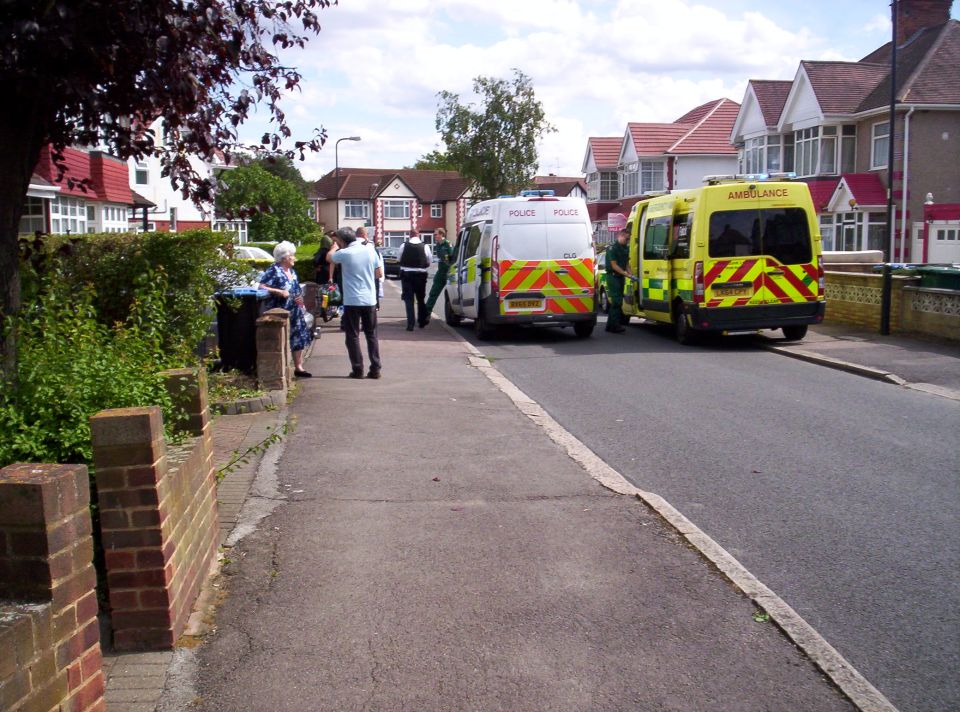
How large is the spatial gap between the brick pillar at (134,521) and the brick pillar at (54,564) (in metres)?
0.55

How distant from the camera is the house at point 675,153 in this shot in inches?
2133

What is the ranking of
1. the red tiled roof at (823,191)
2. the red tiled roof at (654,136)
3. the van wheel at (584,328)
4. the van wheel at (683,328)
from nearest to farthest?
the van wheel at (683,328), the van wheel at (584,328), the red tiled roof at (823,191), the red tiled roof at (654,136)

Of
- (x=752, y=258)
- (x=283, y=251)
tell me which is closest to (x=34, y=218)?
(x=283, y=251)

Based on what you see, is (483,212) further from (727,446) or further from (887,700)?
(887,700)

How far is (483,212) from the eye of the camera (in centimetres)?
1794

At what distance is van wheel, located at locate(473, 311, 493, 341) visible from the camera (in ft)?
55.3

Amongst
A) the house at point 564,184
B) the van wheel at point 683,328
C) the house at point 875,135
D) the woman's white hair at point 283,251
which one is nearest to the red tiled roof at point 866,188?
the house at point 875,135

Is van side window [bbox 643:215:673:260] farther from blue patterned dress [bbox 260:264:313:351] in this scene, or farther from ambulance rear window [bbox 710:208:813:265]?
blue patterned dress [bbox 260:264:313:351]

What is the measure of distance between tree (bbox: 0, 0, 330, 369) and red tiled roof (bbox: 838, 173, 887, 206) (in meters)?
33.3

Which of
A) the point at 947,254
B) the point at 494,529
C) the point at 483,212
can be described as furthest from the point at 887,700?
the point at 947,254

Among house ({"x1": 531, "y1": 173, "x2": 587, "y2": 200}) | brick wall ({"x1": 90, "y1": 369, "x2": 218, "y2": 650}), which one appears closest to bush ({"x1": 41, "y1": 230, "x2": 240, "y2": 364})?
brick wall ({"x1": 90, "y1": 369, "x2": 218, "y2": 650})

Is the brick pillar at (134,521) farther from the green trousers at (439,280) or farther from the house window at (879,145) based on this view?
the house window at (879,145)

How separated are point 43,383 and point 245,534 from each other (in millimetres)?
1662

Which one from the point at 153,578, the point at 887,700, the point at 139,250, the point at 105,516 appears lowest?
the point at 887,700
